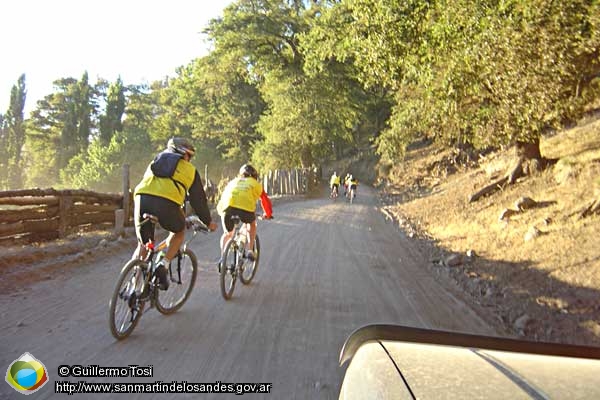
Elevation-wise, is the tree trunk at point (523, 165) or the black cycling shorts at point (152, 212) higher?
the tree trunk at point (523, 165)

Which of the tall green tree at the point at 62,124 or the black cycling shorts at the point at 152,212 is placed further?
the tall green tree at the point at 62,124

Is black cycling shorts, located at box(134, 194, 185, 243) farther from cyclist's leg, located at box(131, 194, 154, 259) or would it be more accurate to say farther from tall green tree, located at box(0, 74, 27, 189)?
tall green tree, located at box(0, 74, 27, 189)

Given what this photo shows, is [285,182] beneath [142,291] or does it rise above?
above

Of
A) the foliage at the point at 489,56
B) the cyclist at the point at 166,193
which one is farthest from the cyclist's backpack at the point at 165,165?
the foliage at the point at 489,56

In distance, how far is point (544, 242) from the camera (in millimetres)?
7480

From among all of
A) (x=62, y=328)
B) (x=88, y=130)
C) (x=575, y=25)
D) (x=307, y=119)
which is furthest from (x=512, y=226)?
(x=88, y=130)

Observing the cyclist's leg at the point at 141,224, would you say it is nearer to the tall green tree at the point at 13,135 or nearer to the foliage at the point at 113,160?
the foliage at the point at 113,160

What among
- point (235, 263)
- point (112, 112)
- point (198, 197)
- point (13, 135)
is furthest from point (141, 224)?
point (13, 135)

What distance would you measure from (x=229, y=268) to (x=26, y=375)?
2773mm

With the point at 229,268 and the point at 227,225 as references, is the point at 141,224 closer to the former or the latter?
the point at 229,268

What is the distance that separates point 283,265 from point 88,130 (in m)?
64.0

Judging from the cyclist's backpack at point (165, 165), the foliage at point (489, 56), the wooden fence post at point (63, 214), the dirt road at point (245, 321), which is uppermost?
the foliage at point (489, 56)

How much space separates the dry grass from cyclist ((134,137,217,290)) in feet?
15.0

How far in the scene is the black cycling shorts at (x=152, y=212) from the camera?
4.25 meters
